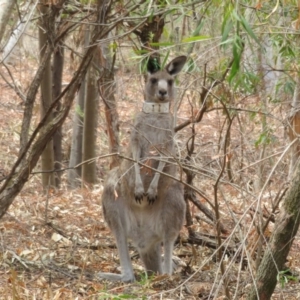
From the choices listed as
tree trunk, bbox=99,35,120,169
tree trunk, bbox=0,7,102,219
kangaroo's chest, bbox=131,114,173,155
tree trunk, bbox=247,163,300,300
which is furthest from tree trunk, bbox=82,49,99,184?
tree trunk, bbox=247,163,300,300

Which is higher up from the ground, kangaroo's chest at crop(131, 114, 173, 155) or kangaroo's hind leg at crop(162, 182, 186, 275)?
kangaroo's chest at crop(131, 114, 173, 155)

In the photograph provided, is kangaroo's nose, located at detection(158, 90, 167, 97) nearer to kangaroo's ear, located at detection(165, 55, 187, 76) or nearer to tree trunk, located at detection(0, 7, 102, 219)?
kangaroo's ear, located at detection(165, 55, 187, 76)

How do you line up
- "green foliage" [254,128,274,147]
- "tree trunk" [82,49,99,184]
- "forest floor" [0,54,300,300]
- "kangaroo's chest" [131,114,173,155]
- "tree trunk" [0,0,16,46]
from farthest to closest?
"tree trunk" [82,49,99,184]
"kangaroo's chest" [131,114,173,155]
"green foliage" [254,128,274,147]
"forest floor" [0,54,300,300]
"tree trunk" [0,0,16,46]

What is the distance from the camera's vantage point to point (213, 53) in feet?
15.8

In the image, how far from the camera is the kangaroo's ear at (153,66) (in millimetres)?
5938

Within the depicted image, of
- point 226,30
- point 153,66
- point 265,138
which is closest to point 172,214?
point 265,138

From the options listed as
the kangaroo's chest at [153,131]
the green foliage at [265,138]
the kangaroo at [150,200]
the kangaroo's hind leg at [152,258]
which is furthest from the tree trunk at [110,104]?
the green foliage at [265,138]

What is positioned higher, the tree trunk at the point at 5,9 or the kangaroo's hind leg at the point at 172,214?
the tree trunk at the point at 5,9

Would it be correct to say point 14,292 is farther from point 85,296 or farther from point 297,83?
point 297,83

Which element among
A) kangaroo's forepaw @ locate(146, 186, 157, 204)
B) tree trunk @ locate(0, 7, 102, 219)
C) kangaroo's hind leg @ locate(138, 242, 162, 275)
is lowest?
kangaroo's hind leg @ locate(138, 242, 162, 275)

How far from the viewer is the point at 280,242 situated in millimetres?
3898

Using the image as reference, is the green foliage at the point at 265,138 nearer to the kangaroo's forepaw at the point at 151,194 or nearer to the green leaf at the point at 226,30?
the kangaroo's forepaw at the point at 151,194

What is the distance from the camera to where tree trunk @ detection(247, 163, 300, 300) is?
378cm

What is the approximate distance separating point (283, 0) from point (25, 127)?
219 centimetres
